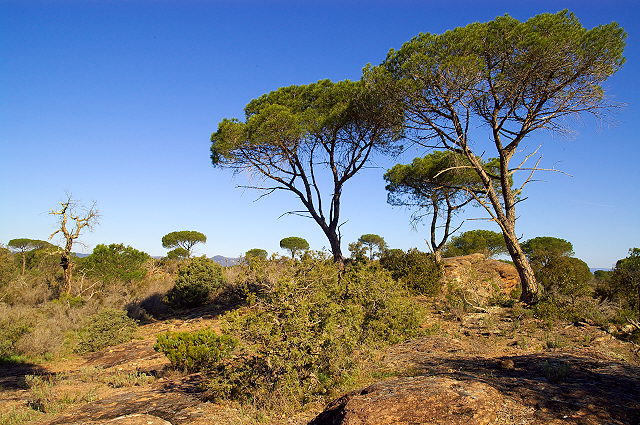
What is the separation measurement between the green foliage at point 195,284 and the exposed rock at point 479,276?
402 inches

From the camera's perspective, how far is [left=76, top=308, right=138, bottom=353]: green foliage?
39.2 ft

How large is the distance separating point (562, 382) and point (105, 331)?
12.5m

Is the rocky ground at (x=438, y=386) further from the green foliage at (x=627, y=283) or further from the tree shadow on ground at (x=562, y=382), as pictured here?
the green foliage at (x=627, y=283)

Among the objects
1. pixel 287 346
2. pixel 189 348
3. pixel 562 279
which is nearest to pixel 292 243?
pixel 562 279

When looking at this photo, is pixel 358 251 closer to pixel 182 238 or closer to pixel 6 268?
pixel 6 268

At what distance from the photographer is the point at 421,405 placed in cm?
382

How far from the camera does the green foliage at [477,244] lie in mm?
32000

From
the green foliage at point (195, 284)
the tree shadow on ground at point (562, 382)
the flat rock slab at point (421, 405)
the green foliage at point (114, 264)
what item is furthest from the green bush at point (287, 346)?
the green foliage at point (114, 264)

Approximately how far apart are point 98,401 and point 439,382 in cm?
544

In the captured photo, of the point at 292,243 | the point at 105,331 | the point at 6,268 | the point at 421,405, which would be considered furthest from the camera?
the point at 292,243

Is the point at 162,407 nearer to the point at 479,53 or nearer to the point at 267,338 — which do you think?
the point at 267,338

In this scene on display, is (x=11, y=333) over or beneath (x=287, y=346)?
beneath

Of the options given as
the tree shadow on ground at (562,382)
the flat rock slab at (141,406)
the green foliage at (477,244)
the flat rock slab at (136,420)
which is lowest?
the flat rock slab at (141,406)

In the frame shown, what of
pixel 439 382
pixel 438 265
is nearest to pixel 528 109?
pixel 438 265
